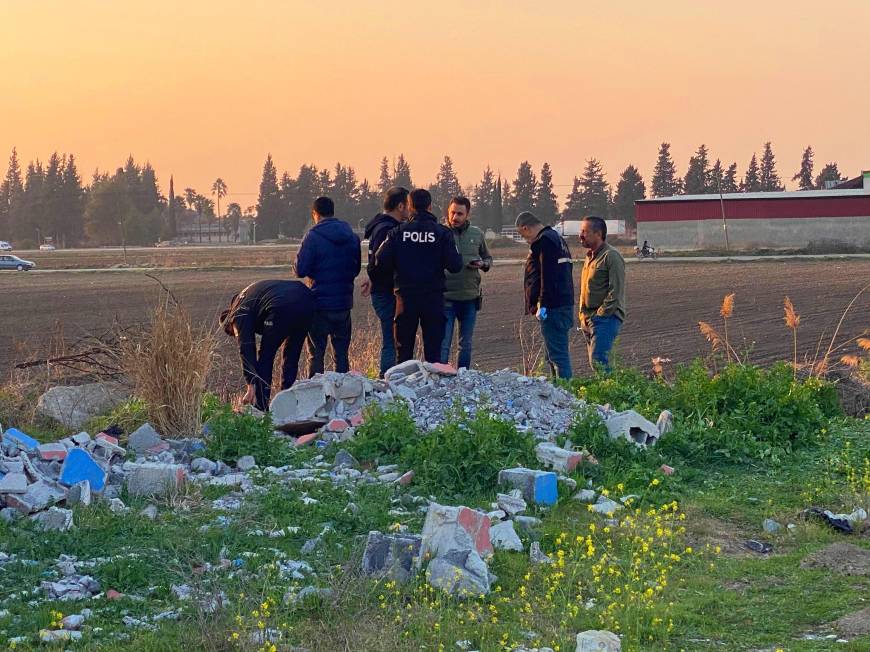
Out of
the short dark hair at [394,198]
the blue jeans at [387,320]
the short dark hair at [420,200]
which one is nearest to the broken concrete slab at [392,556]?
the short dark hair at [420,200]

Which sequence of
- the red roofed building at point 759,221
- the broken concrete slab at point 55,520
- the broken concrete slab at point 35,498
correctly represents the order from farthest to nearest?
the red roofed building at point 759,221, the broken concrete slab at point 35,498, the broken concrete slab at point 55,520

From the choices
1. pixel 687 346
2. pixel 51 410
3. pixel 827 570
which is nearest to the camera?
pixel 827 570

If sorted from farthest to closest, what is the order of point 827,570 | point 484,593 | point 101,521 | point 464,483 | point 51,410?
point 51,410
point 464,483
point 101,521
point 827,570
point 484,593

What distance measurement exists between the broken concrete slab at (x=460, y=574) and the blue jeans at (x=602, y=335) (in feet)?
17.5

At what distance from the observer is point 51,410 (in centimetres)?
941

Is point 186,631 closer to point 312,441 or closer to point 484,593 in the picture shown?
point 484,593

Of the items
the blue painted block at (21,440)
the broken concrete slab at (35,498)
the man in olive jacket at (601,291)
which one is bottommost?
the broken concrete slab at (35,498)

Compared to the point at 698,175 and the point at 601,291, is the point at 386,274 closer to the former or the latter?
the point at 601,291

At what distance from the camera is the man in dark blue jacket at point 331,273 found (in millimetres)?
10055

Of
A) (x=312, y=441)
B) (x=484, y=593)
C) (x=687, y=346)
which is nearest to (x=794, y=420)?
(x=312, y=441)

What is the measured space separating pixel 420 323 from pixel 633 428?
281 centimetres

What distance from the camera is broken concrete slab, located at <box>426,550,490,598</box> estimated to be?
202 inches

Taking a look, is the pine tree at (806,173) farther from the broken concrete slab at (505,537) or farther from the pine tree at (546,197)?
the broken concrete slab at (505,537)

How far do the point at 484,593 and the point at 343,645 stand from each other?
929 mm
